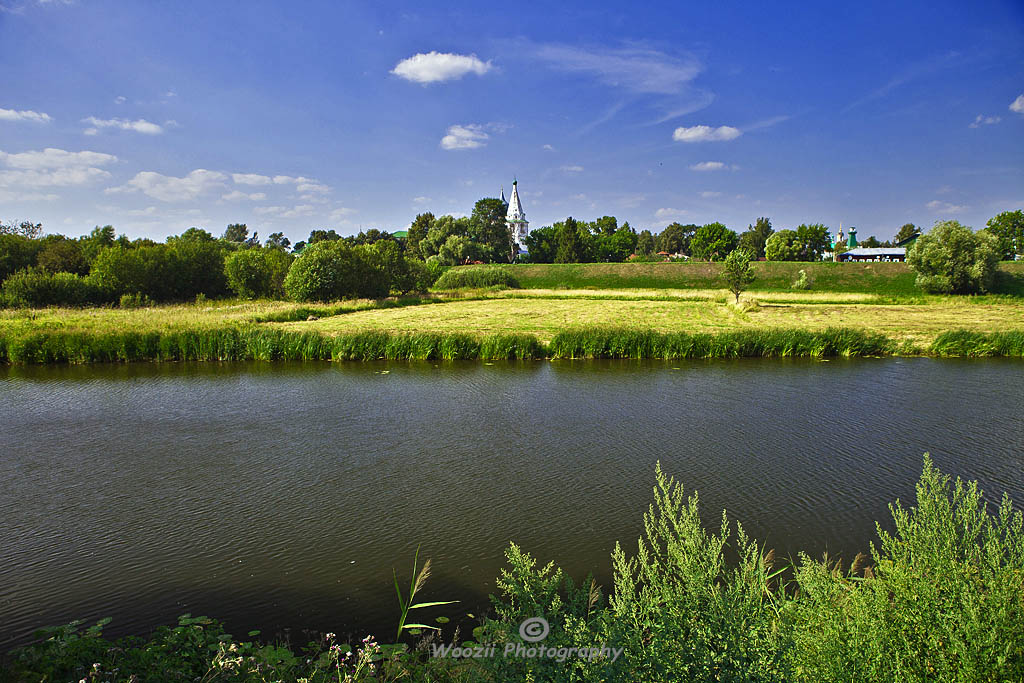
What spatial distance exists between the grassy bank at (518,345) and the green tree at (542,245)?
225ft

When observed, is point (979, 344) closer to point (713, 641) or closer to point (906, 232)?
point (713, 641)

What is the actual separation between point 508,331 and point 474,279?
3119 cm

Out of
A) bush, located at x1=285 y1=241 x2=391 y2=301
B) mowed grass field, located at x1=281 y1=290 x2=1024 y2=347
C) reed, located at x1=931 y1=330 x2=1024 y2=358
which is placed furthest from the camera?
bush, located at x1=285 y1=241 x2=391 y2=301

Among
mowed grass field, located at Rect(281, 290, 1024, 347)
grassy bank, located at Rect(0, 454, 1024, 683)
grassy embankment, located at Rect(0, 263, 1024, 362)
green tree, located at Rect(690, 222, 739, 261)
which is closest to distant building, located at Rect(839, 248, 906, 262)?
green tree, located at Rect(690, 222, 739, 261)


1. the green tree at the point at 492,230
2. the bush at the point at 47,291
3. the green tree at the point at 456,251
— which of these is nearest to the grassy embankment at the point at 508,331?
the bush at the point at 47,291

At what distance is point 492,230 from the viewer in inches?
3477

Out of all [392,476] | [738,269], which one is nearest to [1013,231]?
[738,269]

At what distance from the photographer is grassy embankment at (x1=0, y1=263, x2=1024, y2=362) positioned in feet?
68.8

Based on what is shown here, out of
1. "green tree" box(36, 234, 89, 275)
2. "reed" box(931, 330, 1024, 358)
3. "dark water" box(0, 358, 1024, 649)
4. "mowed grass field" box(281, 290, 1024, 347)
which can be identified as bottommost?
"dark water" box(0, 358, 1024, 649)

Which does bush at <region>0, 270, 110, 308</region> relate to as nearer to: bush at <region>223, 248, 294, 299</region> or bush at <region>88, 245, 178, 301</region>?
bush at <region>88, 245, 178, 301</region>

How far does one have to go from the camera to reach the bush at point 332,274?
3881 cm

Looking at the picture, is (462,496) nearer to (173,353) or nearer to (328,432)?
(328,432)

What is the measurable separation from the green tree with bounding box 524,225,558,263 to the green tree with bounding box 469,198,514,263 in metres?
3.39

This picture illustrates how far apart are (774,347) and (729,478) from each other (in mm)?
14503
